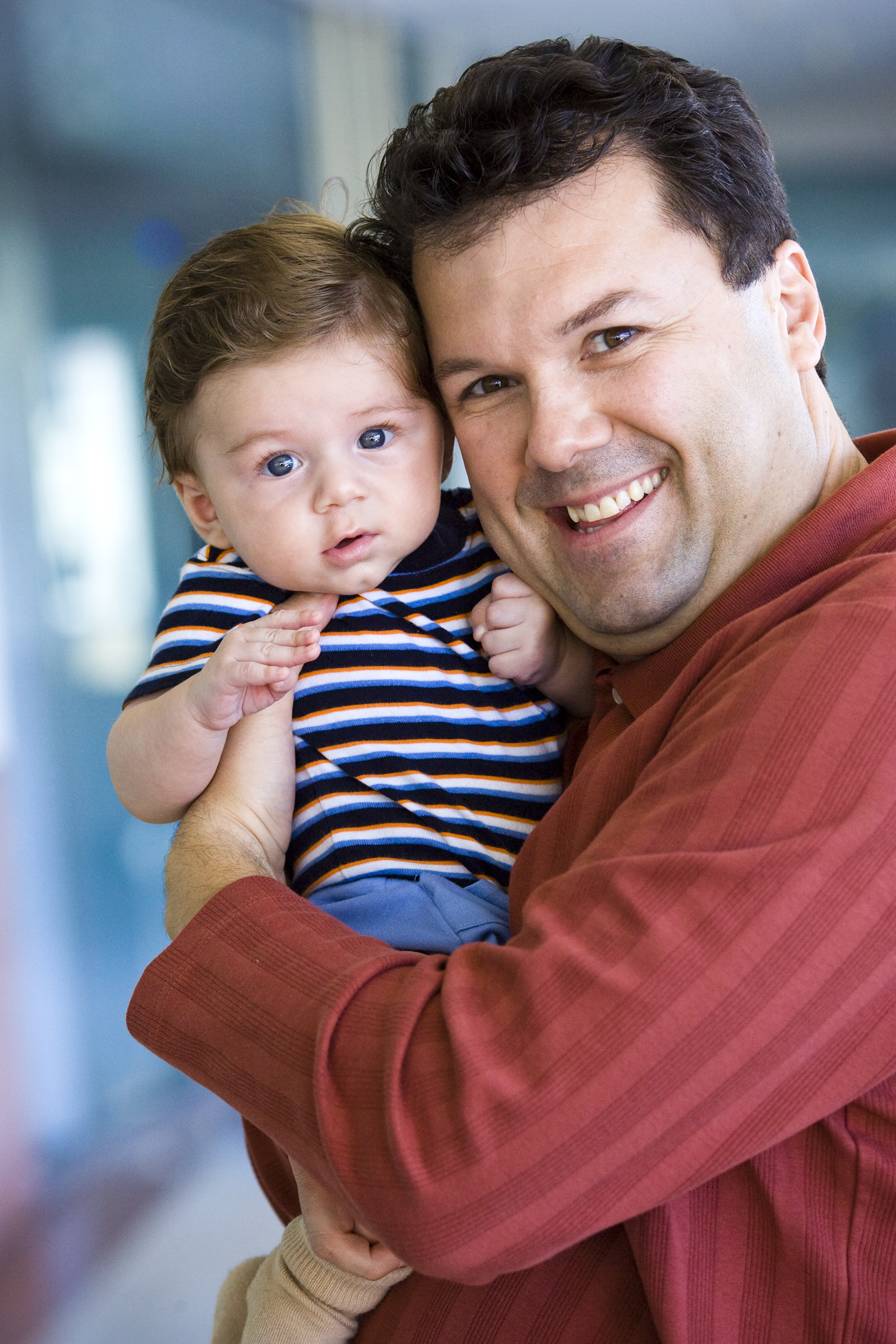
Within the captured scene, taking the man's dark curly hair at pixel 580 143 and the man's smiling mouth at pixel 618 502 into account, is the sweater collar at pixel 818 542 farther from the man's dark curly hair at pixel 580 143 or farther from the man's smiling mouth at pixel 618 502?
the man's dark curly hair at pixel 580 143

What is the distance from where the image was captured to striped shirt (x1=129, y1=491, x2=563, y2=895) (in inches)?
54.4

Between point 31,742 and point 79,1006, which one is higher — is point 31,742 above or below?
above

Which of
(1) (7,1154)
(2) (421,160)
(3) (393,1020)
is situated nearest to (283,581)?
(2) (421,160)

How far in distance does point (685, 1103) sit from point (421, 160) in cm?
110

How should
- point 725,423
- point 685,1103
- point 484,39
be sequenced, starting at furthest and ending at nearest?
point 484,39, point 725,423, point 685,1103

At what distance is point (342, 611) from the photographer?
4.74 ft

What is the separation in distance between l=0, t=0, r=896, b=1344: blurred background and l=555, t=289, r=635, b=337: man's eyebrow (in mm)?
2000

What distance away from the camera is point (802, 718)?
938 mm

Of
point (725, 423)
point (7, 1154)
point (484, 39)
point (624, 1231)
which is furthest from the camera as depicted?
point (484, 39)

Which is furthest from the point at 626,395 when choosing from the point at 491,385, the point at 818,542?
the point at 818,542

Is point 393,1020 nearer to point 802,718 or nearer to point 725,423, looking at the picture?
point 802,718

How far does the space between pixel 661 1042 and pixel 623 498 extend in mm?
698

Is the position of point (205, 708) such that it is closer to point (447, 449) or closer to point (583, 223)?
point (447, 449)

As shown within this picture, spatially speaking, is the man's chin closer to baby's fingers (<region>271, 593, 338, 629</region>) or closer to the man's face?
the man's face
